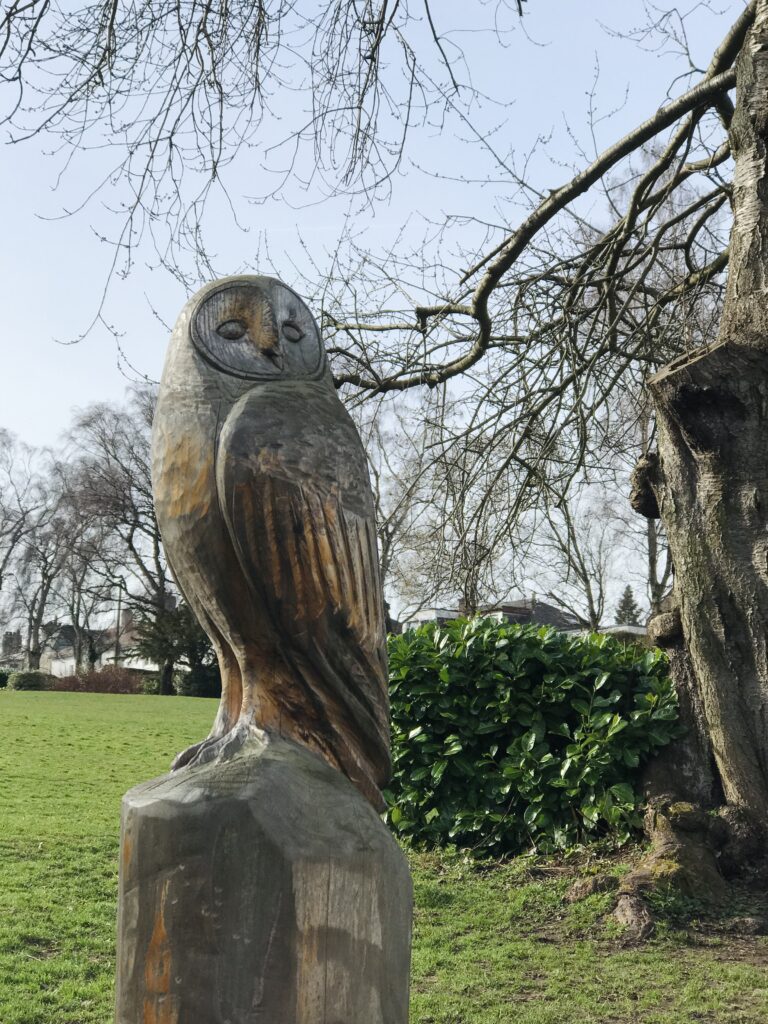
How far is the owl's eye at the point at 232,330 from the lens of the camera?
253 cm

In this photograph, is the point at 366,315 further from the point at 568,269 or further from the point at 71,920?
the point at 71,920

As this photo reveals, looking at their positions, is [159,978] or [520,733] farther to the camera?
[520,733]

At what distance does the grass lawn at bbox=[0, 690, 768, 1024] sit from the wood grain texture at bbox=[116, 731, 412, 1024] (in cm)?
351

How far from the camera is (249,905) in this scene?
1955mm

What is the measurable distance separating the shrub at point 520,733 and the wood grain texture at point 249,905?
576cm

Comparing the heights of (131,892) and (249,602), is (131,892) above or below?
below

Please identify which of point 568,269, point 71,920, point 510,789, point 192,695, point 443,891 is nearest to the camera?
point 71,920

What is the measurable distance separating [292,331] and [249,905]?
4.50ft

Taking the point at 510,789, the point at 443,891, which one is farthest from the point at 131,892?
the point at 510,789

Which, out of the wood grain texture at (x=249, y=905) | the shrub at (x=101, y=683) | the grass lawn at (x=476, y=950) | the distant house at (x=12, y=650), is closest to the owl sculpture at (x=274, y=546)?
the wood grain texture at (x=249, y=905)

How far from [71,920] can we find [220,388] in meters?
5.46

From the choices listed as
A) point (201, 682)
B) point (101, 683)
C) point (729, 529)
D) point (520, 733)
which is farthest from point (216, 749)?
point (101, 683)

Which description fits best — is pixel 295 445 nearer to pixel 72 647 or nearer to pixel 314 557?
pixel 314 557

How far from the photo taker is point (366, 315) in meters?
9.04
